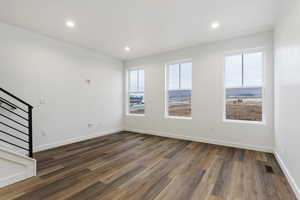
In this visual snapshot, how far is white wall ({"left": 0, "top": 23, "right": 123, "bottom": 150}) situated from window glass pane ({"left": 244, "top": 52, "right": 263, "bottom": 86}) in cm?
411

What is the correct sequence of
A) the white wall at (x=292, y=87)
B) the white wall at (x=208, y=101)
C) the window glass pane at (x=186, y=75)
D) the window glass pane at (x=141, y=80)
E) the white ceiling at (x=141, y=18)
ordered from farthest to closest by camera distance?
1. the window glass pane at (x=141, y=80)
2. the window glass pane at (x=186, y=75)
3. the white wall at (x=208, y=101)
4. the white ceiling at (x=141, y=18)
5. the white wall at (x=292, y=87)

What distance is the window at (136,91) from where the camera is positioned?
5273 millimetres

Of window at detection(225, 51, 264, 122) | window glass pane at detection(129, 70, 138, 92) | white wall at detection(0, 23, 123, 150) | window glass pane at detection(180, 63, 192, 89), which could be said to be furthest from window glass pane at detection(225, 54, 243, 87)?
white wall at detection(0, 23, 123, 150)

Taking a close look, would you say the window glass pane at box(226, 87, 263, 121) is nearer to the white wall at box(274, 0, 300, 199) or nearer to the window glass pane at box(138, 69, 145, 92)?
the white wall at box(274, 0, 300, 199)

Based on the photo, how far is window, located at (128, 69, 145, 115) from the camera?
5.27 meters

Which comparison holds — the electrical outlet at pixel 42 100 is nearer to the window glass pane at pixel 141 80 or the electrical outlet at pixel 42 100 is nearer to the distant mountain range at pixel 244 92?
the window glass pane at pixel 141 80

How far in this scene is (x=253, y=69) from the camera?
3418 millimetres

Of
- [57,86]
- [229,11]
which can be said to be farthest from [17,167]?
[229,11]

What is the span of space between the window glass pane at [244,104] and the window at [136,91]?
9.19ft

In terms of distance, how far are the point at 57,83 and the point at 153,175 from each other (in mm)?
3273

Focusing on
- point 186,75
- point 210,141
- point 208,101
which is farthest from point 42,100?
point 210,141

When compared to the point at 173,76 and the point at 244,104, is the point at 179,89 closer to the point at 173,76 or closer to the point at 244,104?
the point at 173,76

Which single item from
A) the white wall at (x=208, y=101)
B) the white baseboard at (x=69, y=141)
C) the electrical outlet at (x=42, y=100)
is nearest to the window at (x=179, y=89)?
the white wall at (x=208, y=101)

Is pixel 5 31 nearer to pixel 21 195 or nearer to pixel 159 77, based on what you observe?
pixel 21 195
